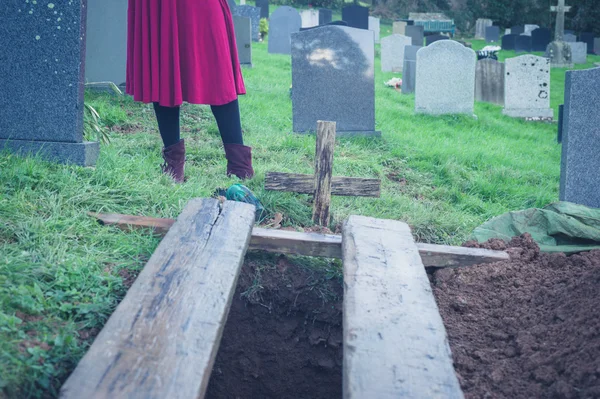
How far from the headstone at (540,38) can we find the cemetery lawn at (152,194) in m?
15.9

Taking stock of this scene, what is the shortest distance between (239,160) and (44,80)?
1229mm

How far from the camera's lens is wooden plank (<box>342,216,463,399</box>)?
1450 mm

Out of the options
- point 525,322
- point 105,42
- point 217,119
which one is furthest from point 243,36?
point 525,322

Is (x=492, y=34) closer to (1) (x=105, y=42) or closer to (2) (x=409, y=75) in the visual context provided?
(2) (x=409, y=75)

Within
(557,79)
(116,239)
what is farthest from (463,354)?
(557,79)

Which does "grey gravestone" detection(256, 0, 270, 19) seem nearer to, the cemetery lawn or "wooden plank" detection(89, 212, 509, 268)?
the cemetery lawn

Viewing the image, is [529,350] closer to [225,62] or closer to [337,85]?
[225,62]

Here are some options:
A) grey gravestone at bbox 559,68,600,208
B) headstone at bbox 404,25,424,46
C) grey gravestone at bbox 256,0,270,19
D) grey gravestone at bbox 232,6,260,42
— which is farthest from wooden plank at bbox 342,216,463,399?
grey gravestone at bbox 256,0,270,19

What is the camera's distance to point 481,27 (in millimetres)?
29000

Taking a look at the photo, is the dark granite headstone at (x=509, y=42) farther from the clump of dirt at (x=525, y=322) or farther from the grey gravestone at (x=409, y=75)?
the clump of dirt at (x=525, y=322)

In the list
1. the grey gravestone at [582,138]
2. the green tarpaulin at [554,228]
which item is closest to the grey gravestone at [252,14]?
the grey gravestone at [582,138]

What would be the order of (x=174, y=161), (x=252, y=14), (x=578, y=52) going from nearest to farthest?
1. (x=174, y=161)
2. (x=252, y=14)
3. (x=578, y=52)

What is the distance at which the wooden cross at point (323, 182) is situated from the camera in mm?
3344

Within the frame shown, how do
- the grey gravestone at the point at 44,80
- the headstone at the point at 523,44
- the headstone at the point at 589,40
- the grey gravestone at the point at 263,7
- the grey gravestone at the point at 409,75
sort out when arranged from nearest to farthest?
the grey gravestone at the point at 44,80 → the grey gravestone at the point at 409,75 → the grey gravestone at the point at 263,7 → the headstone at the point at 523,44 → the headstone at the point at 589,40
